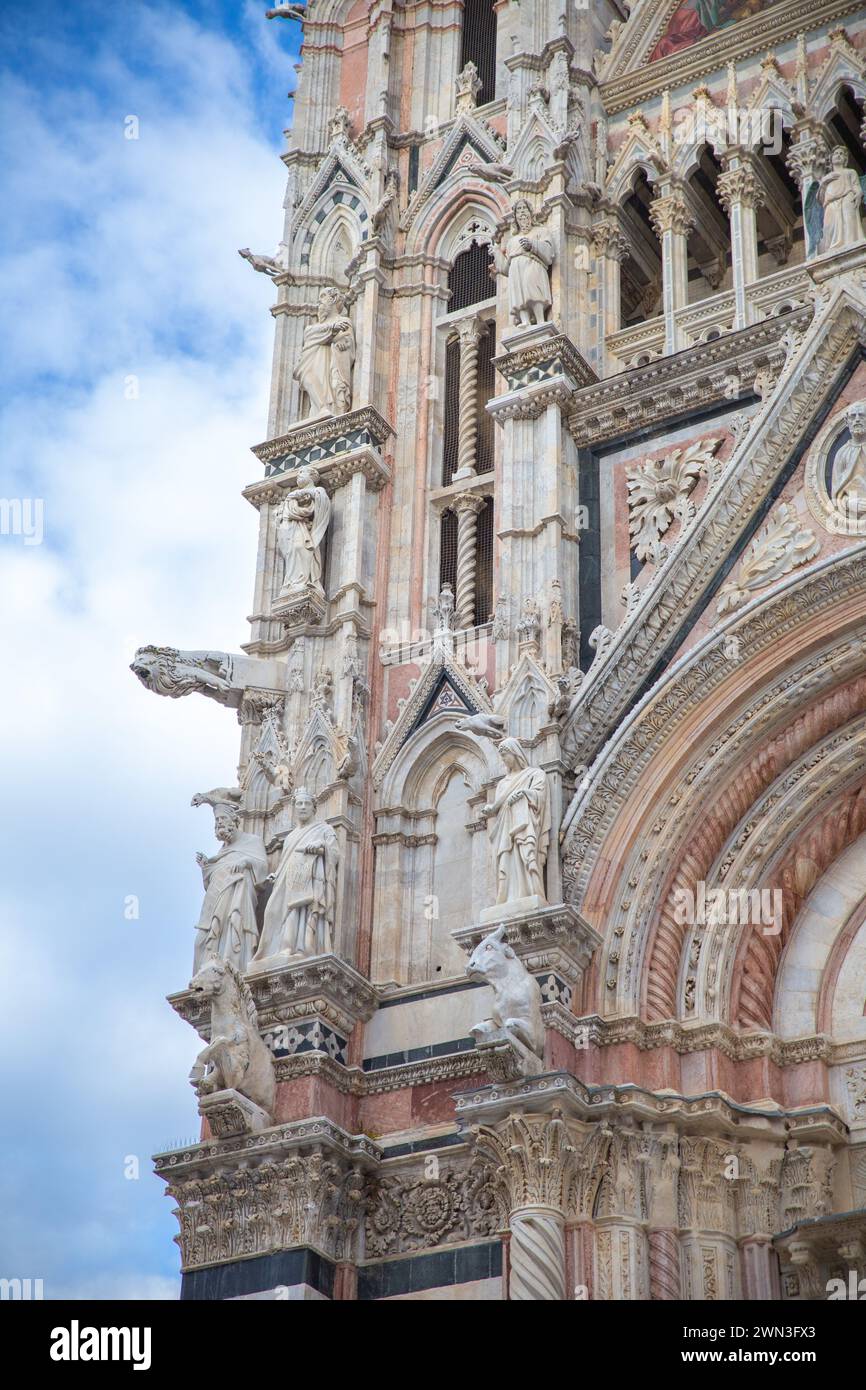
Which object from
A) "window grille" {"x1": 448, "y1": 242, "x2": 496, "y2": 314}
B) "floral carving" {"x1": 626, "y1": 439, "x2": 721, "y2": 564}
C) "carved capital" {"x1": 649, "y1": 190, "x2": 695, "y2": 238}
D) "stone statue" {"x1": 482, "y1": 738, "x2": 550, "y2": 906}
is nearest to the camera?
"stone statue" {"x1": 482, "y1": 738, "x2": 550, "y2": 906}

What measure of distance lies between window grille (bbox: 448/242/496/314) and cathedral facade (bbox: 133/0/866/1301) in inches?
1.4

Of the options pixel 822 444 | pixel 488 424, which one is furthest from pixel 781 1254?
pixel 488 424

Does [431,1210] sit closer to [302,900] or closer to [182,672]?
[302,900]

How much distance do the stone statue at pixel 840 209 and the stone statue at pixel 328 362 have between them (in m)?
5.45

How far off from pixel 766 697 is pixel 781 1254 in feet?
16.6

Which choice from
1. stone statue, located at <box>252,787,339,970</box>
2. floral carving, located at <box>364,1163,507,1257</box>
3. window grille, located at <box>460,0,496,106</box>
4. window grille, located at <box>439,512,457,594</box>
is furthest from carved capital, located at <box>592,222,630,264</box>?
floral carving, located at <box>364,1163,507,1257</box>

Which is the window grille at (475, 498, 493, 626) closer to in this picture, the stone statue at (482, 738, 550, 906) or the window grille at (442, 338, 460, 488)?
the window grille at (442, 338, 460, 488)

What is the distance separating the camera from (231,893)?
2091cm

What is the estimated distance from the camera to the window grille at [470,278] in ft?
83.5

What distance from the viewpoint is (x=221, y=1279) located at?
62.0 feet

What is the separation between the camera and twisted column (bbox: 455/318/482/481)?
24208 millimetres

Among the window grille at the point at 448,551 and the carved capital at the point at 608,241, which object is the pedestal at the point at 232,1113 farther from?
the carved capital at the point at 608,241

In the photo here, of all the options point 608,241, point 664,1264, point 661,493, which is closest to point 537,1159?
point 664,1264

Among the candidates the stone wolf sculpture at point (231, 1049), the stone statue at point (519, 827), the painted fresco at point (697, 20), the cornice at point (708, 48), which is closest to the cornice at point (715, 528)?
the stone statue at point (519, 827)
